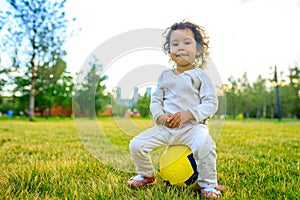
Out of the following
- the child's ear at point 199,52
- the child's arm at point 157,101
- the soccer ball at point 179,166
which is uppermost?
the child's ear at point 199,52

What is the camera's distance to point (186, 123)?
7.55 ft

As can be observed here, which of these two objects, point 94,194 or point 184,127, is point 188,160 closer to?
point 184,127

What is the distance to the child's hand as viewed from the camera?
2.25 meters

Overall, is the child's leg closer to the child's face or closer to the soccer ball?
the soccer ball

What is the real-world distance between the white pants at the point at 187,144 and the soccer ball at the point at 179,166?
0.07 metres

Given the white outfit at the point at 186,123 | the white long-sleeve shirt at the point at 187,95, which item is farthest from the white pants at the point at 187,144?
the white long-sleeve shirt at the point at 187,95

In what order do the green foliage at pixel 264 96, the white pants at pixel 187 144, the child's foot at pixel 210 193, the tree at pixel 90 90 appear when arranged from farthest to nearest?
the green foliage at pixel 264 96 → the tree at pixel 90 90 → the white pants at pixel 187 144 → the child's foot at pixel 210 193

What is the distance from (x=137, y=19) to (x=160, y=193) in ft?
4.68

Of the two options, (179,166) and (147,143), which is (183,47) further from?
(179,166)

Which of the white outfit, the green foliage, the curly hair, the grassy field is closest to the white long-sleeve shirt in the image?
the white outfit

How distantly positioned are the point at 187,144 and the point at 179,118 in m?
0.22

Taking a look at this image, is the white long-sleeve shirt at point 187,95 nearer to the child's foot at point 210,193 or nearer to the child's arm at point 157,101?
the child's arm at point 157,101

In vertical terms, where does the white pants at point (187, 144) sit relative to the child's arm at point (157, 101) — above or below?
below

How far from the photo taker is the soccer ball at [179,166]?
2.30 meters
